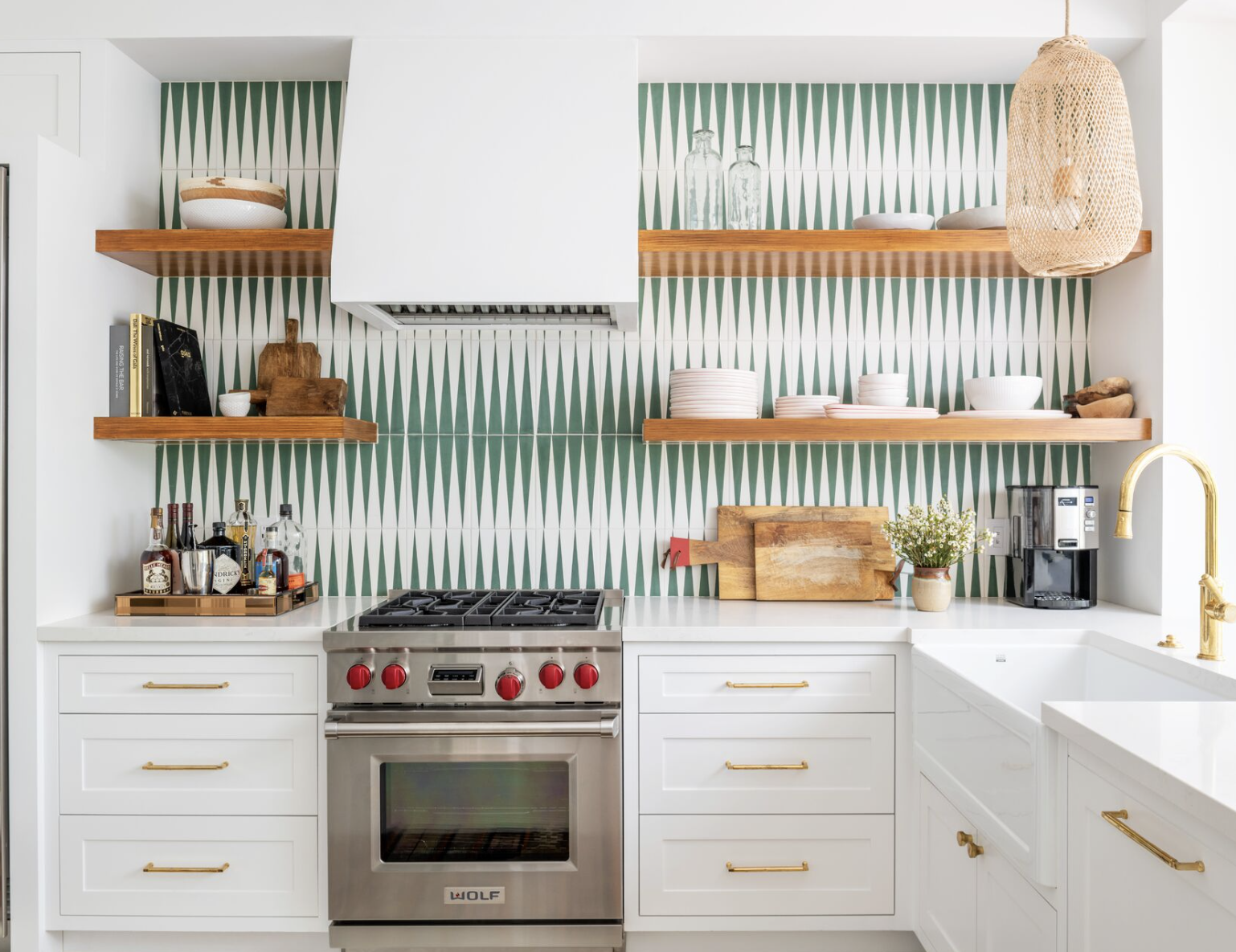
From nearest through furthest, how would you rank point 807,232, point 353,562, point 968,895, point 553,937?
point 968,895 → point 553,937 → point 807,232 → point 353,562

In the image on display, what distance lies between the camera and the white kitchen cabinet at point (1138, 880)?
1073 mm

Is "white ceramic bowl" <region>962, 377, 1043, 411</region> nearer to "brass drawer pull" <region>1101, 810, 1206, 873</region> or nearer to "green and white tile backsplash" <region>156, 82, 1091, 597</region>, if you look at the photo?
"green and white tile backsplash" <region>156, 82, 1091, 597</region>

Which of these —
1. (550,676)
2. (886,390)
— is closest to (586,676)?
(550,676)

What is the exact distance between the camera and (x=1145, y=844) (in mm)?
1210

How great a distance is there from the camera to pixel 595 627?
221 cm

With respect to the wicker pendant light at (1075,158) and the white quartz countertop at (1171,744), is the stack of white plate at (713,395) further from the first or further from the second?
the white quartz countertop at (1171,744)

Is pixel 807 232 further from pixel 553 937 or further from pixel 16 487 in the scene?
pixel 16 487

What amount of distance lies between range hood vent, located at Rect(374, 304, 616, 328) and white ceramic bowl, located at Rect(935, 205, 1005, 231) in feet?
3.32

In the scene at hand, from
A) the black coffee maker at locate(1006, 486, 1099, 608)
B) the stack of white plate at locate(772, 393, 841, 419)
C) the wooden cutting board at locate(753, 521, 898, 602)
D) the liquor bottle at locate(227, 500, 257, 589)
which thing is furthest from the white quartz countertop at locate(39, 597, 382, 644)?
the black coffee maker at locate(1006, 486, 1099, 608)

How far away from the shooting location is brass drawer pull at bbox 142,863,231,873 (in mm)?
2219

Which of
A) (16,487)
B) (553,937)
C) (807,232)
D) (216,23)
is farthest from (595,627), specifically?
(216,23)

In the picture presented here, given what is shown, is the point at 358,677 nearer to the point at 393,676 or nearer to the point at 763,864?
the point at 393,676

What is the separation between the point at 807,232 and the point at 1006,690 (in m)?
1.29

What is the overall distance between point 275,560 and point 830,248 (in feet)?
5.81
